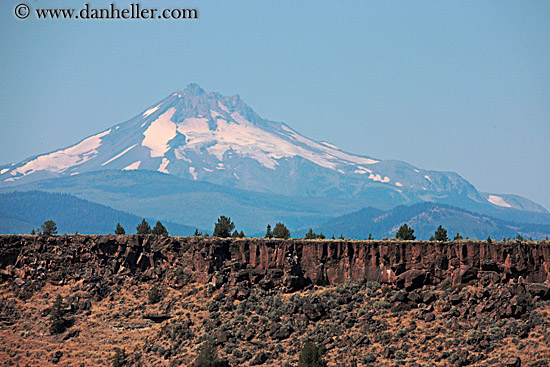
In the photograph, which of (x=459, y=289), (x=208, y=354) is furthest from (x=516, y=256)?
(x=208, y=354)

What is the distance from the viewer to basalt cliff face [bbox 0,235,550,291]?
11119cm

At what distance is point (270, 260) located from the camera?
128250mm

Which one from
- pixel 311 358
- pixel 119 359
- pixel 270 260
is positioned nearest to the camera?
pixel 311 358

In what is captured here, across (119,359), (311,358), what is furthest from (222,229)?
(311,358)

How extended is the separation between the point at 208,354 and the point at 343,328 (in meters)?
17.0

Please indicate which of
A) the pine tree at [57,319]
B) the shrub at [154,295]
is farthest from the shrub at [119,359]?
the pine tree at [57,319]

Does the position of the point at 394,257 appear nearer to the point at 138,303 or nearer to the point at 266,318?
the point at 266,318

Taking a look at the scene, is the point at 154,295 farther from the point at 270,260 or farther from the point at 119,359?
the point at 270,260

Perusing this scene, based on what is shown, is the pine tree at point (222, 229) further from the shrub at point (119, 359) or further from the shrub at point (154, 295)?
the shrub at point (119, 359)

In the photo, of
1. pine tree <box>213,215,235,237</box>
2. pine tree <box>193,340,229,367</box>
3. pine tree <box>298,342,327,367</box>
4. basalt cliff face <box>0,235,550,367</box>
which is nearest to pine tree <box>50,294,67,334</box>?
basalt cliff face <box>0,235,550,367</box>

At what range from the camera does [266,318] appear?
11938 centimetres

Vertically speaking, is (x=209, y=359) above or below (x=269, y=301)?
below

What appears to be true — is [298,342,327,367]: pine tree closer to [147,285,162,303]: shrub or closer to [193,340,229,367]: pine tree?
[193,340,229,367]: pine tree

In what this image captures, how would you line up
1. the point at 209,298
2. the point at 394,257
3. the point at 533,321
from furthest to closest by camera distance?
the point at 209,298 < the point at 394,257 < the point at 533,321
